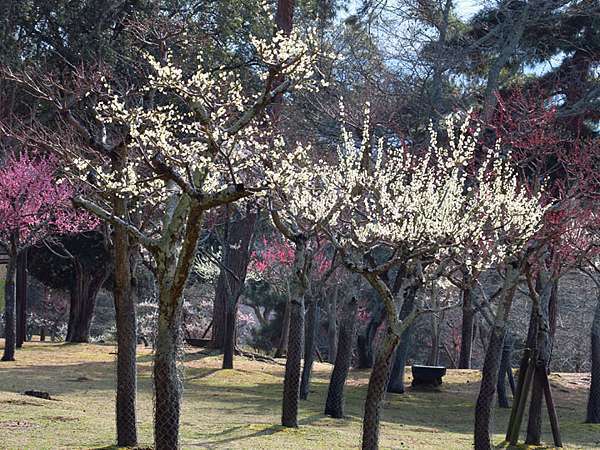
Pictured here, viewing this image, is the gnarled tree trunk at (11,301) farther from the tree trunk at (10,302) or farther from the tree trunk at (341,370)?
the tree trunk at (341,370)

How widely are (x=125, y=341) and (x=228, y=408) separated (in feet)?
20.9

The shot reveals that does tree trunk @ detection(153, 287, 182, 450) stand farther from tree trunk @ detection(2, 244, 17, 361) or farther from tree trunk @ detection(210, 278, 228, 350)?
tree trunk @ detection(210, 278, 228, 350)

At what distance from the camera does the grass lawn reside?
38.8ft

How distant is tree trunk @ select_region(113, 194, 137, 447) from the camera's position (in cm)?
1018

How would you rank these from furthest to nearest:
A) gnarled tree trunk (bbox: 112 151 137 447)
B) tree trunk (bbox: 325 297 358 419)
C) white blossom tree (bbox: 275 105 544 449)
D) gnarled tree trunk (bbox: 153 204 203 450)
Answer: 1. tree trunk (bbox: 325 297 358 419)
2. white blossom tree (bbox: 275 105 544 449)
3. gnarled tree trunk (bbox: 112 151 137 447)
4. gnarled tree trunk (bbox: 153 204 203 450)

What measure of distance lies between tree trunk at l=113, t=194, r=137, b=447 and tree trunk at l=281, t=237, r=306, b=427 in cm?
380

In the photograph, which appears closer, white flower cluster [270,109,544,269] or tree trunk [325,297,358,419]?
white flower cluster [270,109,544,269]

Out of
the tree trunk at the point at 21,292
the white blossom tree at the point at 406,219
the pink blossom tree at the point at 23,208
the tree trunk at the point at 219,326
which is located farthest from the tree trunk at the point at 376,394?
the tree trunk at the point at 21,292

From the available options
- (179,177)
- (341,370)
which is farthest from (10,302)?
(179,177)

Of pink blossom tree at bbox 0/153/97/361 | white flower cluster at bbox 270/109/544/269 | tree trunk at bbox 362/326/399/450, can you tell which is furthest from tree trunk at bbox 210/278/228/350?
tree trunk at bbox 362/326/399/450

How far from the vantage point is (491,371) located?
12609 mm

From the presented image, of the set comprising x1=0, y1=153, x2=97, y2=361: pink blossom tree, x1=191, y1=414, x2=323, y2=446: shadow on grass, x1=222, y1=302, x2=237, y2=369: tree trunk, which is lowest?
x1=191, y1=414, x2=323, y2=446: shadow on grass

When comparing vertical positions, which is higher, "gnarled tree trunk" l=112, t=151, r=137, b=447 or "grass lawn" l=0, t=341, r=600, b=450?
"gnarled tree trunk" l=112, t=151, r=137, b=447

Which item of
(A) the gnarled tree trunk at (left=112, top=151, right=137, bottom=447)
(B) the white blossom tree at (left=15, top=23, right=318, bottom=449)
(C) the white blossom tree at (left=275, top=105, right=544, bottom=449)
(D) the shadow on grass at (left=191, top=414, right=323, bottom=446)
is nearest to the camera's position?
(B) the white blossom tree at (left=15, top=23, right=318, bottom=449)
